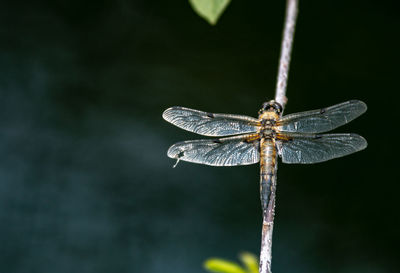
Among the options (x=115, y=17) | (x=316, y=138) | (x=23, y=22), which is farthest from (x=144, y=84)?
(x=316, y=138)

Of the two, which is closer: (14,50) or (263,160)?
(263,160)

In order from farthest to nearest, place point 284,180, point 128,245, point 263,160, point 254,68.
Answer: point 254,68 < point 284,180 < point 128,245 < point 263,160

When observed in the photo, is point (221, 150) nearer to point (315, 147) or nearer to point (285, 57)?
point (315, 147)

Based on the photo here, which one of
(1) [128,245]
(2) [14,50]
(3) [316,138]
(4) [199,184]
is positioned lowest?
(1) [128,245]

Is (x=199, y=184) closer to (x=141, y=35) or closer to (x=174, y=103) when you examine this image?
(x=174, y=103)

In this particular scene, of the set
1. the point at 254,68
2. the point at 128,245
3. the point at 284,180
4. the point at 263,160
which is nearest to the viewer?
the point at 263,160

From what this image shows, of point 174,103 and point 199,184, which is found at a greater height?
point 174,103

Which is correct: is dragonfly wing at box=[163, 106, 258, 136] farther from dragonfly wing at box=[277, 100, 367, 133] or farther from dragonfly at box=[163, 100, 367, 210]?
Result: dragonfly wing at box=[277, 100, 367, 133]

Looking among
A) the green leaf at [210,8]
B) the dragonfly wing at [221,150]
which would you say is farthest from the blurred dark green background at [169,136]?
the green leaf at [210,8]

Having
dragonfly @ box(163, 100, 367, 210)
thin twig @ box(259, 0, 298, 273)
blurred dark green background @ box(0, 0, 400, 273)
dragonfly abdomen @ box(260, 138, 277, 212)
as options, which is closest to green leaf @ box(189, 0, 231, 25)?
thin twig @ box(259, 0, 298, 273)
